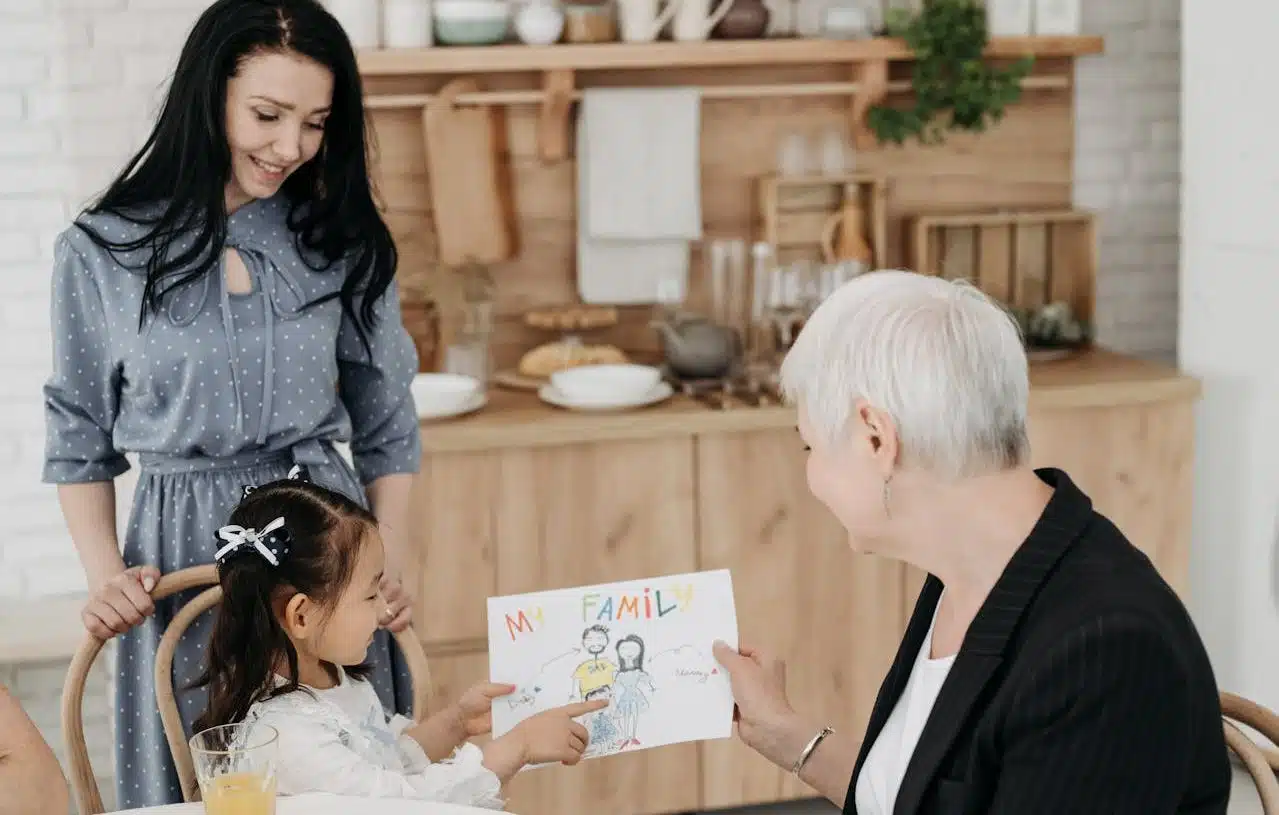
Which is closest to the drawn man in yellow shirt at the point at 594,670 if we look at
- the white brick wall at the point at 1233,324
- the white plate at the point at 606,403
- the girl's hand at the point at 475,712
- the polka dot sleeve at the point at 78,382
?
the girl's hand at the point at 475,712

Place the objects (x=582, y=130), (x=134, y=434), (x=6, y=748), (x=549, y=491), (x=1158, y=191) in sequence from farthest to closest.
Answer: (x=1158, y=191) → (x=582, y=130) → (x=549, y=491) → (x=134, y=434) → (x=6, y=748)

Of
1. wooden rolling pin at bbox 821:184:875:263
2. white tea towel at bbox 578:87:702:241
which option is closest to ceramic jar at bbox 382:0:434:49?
white tea towel at bbox 578:87:702:241

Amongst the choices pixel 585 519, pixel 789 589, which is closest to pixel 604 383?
pixel 585 519

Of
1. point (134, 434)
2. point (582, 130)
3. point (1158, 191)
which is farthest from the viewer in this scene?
point (1158, 191)

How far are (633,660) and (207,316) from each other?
0.74 m

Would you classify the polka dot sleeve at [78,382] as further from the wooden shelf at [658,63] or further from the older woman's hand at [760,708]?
the wooden shelf at [658,63]

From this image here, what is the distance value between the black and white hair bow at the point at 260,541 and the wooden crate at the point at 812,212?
6.85 ft

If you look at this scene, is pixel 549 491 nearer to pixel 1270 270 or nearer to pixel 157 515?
pixel 157 515

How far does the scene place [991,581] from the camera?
4.89 ft

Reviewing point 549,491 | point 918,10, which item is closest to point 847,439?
point 549,491

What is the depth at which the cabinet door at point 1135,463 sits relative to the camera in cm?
335

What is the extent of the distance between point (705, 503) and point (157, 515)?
1.34 meters

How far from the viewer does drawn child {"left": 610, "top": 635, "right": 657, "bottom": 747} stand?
5.94ft

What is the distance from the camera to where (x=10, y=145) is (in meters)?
3.29
